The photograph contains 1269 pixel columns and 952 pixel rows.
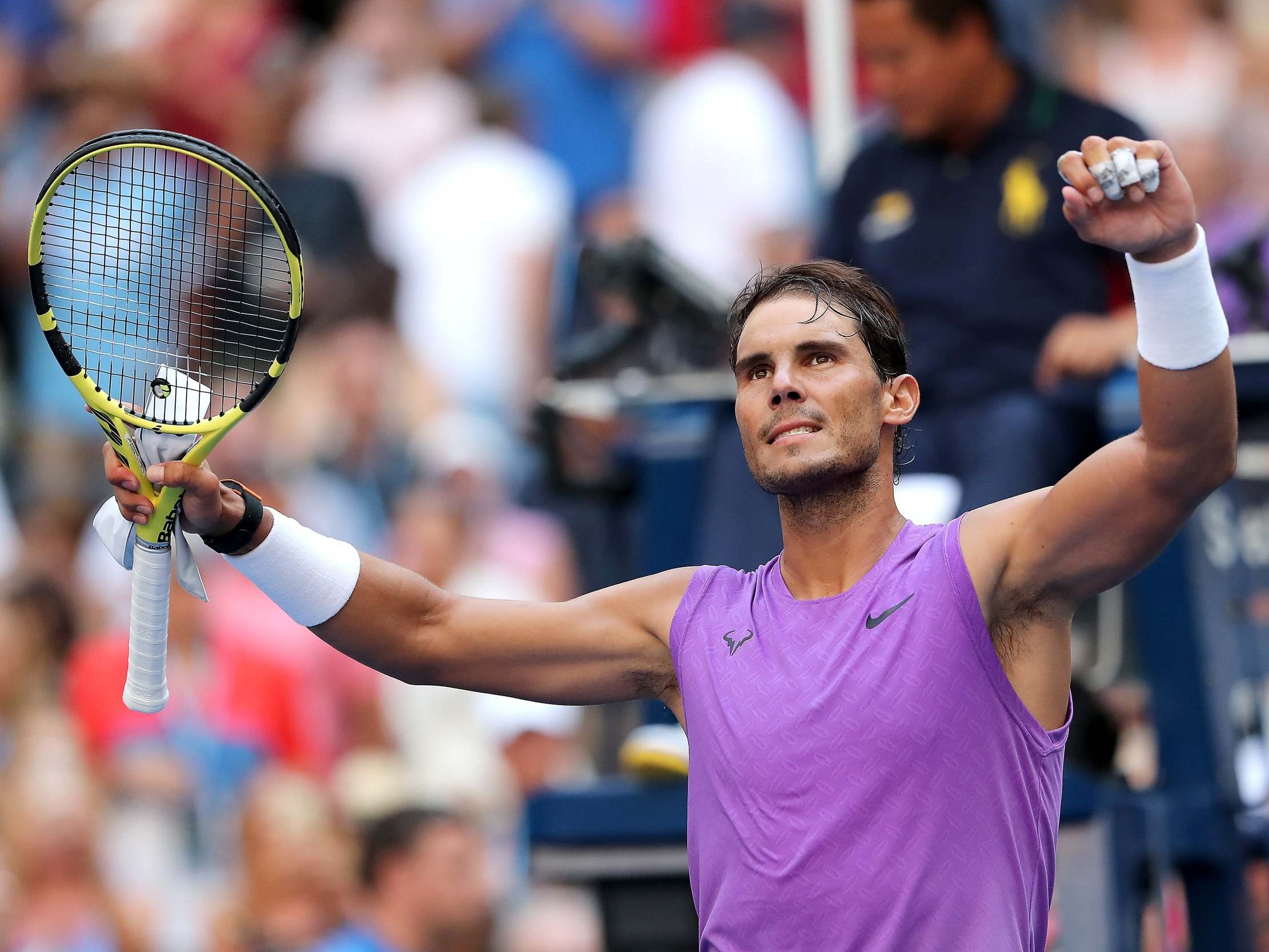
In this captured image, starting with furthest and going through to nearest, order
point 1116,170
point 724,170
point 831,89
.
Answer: point 724,170
point 831,89
point 1116,170

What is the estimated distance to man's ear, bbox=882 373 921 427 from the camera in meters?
3.31

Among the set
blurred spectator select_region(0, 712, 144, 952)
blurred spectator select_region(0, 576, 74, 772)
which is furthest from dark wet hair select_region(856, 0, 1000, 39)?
blurred spectator select_region(0, 576, 74, 772)

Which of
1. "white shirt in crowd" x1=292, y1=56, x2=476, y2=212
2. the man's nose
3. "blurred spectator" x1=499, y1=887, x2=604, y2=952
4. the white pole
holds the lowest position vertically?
the man's nose

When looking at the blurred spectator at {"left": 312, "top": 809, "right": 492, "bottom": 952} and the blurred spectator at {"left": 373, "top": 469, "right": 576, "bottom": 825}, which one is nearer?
the blurred spectator at {"left": 312, "top": 809, "right": 492, "bottom": 952}

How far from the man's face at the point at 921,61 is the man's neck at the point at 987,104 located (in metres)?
0.02

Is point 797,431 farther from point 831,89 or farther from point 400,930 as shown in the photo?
point 400,930

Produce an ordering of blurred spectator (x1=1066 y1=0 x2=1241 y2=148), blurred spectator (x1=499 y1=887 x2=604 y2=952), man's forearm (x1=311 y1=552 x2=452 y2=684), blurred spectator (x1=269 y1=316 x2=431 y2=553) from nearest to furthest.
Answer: man's forearm (x1=311 y1=552 x2=452 y2=684) → blurred spectator (x1=499 y1=887 x2=604 y2=952) → blurred spectator (x1=1066 y1=0 x2=1241 y2=148) → blurred spectator (x1=269 y1=316 x2=431 y2=553)

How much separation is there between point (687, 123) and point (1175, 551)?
4118 mm

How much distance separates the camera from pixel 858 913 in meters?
2.95

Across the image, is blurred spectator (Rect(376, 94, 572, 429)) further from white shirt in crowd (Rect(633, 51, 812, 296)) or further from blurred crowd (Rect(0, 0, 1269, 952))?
white shirt in crowd (Rect(633, 51, 812, 296))

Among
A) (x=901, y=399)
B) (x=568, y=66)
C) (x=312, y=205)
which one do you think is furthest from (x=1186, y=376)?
(x=568, y=66)

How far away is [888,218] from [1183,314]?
2.55m

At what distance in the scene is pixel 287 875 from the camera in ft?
20.6

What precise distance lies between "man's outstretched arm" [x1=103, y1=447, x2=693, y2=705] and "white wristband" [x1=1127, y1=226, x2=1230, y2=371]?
943 mm
